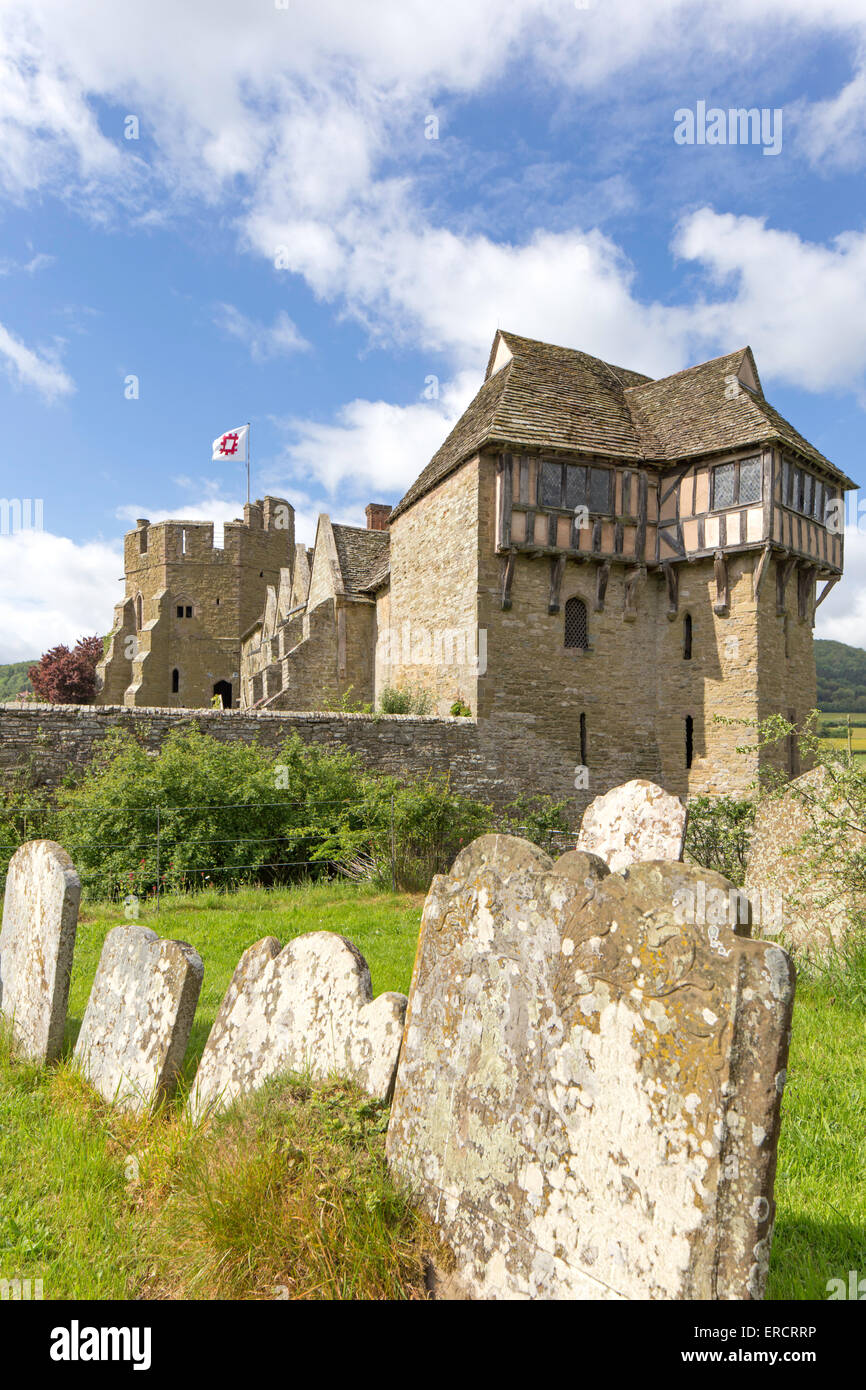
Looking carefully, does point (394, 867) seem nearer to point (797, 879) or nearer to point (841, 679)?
point (797, 879)

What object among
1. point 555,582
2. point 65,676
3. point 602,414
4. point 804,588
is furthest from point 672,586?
point 65,676

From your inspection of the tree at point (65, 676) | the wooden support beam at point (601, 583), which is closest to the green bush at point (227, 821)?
the wooden support beam at point (601, 583)

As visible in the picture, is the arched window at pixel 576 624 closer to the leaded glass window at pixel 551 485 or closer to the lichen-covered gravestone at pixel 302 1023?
the leaded glass window at pixel 551 485

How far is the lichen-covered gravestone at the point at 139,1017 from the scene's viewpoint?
4.17 metres

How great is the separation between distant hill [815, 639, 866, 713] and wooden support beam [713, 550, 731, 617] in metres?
8.11

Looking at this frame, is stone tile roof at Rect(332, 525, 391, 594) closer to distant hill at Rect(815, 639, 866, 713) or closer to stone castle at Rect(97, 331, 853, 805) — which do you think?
stone castle at Rect(97, 331, 853, 805)

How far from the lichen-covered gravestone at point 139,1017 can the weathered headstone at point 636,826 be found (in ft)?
8.54

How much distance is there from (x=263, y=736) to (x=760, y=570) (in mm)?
12273

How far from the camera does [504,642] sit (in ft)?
63.6

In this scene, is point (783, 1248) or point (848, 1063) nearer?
point (783, 1248)

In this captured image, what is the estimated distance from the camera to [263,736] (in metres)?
16.0
